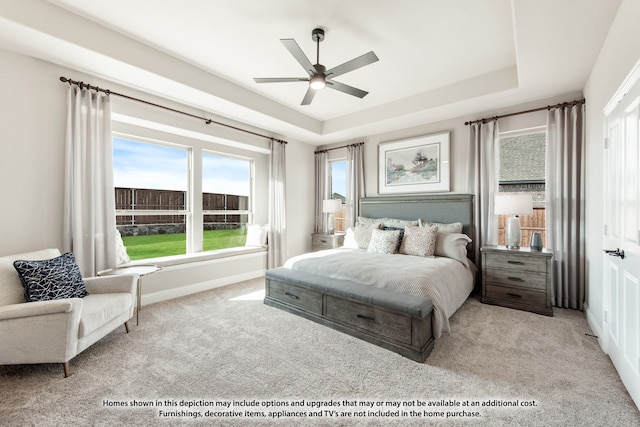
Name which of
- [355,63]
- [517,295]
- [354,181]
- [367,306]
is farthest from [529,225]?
[355,63]

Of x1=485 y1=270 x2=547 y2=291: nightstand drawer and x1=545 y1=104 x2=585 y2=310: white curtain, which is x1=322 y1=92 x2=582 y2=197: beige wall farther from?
x1=485 y1=270 x2=547 y2=291: nightstand drawer

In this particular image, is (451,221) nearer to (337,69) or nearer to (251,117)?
(337,69)

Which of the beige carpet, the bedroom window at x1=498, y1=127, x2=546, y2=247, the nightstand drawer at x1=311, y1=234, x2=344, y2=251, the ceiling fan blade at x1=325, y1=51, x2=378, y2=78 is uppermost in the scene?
the ceiling fan blade at x1=325, y1=51, x2=378, y2=78

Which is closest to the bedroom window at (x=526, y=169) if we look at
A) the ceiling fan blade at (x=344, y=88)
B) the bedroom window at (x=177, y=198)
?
the ceiling fan blade at (x=344, y=88)

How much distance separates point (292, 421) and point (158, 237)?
346cm

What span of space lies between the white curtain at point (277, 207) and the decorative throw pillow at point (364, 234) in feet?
4.76

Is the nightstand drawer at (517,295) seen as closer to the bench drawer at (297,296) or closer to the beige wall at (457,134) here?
the beige wall at (457,134)

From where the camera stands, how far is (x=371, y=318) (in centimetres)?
251

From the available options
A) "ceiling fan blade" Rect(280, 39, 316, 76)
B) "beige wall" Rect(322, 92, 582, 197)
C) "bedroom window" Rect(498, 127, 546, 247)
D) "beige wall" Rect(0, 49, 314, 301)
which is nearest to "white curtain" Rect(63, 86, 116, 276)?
"beige wall" Rect(0, 49, 314, 301)

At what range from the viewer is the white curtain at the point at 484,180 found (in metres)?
3.85

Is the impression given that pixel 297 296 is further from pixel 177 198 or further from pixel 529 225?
pixel 529 225

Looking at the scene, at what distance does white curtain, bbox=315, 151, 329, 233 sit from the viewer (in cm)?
576

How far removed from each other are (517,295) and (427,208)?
1.67 meters

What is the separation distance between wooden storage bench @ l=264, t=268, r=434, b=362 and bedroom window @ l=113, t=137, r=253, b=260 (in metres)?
1.90
